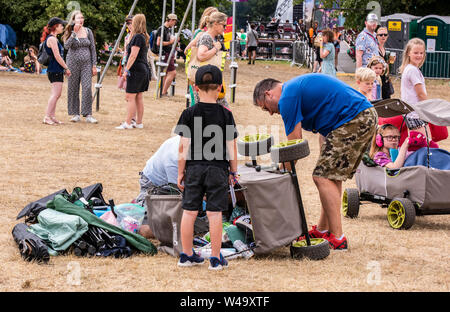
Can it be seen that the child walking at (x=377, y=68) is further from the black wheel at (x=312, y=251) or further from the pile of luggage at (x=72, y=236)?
the pile of luggage at (x=72, y=236)

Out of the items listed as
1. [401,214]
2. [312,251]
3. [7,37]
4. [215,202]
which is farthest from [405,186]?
[7,37]

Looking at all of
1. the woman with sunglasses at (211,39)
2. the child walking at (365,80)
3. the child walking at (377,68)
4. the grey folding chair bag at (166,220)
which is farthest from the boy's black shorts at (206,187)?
the child walking at (377,68)

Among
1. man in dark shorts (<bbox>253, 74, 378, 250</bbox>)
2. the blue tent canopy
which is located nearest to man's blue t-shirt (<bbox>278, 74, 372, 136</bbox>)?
man in dark shorts (<bbox>253, 74, 378, 250</bbox>)

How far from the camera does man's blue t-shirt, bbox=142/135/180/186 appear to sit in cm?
574

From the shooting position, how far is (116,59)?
92.7ft

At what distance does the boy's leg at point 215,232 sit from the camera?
487cm

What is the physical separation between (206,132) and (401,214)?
2405mm

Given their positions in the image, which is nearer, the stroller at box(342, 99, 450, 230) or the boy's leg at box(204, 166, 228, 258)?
the boy's leg at box(204, 166, 228, 258)

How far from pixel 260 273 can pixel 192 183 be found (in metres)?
0.77

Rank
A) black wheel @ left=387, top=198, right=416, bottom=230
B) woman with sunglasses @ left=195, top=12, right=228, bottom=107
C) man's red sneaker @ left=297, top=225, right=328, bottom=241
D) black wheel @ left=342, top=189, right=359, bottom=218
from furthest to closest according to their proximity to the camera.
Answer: woman with sunglasses @ left=195, top=12, right=228, bottom=107 < black wheel @ left=342, top=189, right=359, bottom=218 < black wheel @ left=387, top=198, right=416, bottom=230 < man's red sneaker @ left=297, top=225, right=328, bottom=241

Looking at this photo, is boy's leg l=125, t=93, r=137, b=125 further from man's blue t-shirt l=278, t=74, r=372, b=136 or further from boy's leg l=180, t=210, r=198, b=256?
boy's leg l=180, t=210, r=198, b=256

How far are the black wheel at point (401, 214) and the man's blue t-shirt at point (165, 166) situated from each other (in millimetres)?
2125

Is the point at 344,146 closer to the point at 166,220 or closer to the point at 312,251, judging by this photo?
the point at 312,251

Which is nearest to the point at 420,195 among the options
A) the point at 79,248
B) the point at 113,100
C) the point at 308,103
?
the point at 308,103
